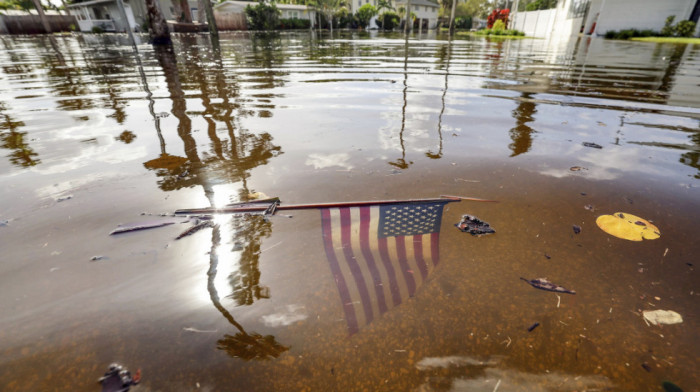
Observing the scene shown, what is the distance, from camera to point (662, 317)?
1.59 m

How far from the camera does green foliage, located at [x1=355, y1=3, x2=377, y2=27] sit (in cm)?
5265

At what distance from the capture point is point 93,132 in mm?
4285

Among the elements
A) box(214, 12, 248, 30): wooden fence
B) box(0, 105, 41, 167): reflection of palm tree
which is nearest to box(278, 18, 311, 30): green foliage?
box(214, 12, 248, 30): wooden fence

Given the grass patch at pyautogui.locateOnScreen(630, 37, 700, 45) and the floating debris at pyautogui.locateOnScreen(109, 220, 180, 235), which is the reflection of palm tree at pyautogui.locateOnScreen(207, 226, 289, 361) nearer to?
the floating debris at pyautogui.locateOnScreen(109, 220, 180, 235)

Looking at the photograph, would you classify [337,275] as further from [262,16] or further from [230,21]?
[230,21]

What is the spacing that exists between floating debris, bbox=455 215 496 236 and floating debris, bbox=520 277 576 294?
501mm

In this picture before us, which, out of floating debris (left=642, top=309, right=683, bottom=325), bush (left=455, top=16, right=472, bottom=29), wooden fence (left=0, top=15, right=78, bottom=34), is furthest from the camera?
bush (left=455, top=16, right=472, bottom=29)

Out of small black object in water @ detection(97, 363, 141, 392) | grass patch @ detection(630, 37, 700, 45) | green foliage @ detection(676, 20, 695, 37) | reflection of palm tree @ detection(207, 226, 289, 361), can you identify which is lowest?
small black object in water @ detection(97, 363, 141, 392)

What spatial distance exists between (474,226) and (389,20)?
60601mm

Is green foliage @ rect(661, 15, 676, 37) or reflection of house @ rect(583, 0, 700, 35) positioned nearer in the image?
reflection of house @ rect(583, 0, 700, 35)

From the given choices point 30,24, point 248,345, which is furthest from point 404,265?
point 30,24

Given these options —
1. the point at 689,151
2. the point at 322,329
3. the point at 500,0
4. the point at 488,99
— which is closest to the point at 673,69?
the point at 488,99

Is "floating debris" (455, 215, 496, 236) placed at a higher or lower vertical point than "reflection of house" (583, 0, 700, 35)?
lower

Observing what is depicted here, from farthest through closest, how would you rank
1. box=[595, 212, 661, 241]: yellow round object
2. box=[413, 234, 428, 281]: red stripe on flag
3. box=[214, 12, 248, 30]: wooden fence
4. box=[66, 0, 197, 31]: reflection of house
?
box=[214, 12, 248, 30]: wooden fence < box=[66, 0, 197, 31]: reflection of house < box=[595, 212, 661, 241]: yellow round object < box=[413, 234, 428, 281]: red stripe on flag
